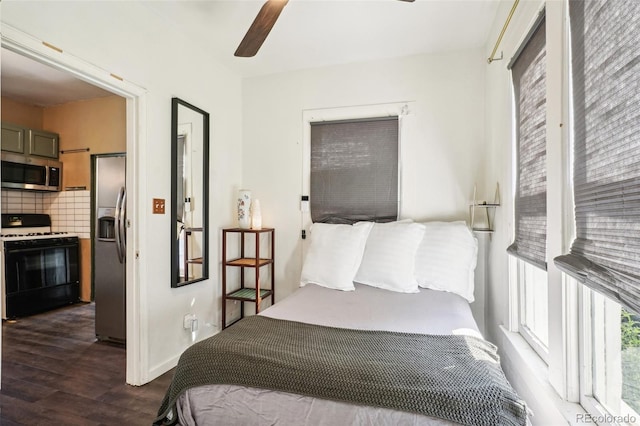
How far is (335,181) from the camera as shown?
9.53ft

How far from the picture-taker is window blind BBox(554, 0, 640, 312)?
0.77 m

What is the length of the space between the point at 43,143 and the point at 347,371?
4.85 meters

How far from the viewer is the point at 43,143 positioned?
Answer: 3873 mm

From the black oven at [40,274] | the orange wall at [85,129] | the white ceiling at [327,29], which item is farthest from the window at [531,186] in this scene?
the black oven at [40,274]

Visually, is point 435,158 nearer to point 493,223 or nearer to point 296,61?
point 493,223

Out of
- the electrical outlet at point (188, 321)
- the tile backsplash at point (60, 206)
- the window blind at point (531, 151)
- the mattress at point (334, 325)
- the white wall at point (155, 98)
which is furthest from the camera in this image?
the tile backsplash at point (60, 206)

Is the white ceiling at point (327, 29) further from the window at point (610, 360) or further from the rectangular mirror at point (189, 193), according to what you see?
the window at point (610, 360)

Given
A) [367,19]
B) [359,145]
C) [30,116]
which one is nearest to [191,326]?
[359,145]

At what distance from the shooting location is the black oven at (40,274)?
3346 millimetres

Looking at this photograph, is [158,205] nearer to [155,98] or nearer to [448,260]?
[155,98]

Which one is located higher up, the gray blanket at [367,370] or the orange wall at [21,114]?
the orange wall at [21,114]

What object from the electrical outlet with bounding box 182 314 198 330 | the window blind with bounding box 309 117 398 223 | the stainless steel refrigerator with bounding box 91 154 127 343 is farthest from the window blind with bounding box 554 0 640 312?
the stainless steel refrigerator with bounding box 91 154 127 343

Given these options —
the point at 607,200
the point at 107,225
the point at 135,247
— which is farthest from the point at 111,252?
the point at 607,200

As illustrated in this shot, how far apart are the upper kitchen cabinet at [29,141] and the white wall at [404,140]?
282 cm
